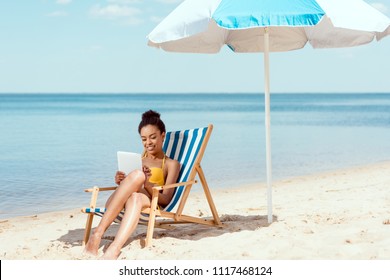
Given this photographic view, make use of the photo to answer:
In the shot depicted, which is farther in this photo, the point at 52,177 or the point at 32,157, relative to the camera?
the point at 32,157

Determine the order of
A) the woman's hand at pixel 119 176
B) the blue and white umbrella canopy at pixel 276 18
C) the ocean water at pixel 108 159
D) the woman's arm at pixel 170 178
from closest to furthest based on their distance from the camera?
the blue and white umbrella canopy at pixel 276 18, the woman's hand at pixel 119 176, the woman's arm at pixel 170 178, the ocean water at pixel 108 159

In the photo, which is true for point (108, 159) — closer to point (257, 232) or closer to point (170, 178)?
point (170, 178)

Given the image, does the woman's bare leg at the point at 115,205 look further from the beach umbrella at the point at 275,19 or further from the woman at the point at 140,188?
the beach umbrella at the point at 275,19

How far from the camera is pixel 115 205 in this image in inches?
179

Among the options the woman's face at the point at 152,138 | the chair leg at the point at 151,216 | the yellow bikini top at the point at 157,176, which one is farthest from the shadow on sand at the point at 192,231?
the woman's face at the point at 152,138

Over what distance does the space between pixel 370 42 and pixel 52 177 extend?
6.67m

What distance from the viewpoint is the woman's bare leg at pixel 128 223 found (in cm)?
438

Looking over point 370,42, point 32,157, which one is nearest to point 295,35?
point 370,42

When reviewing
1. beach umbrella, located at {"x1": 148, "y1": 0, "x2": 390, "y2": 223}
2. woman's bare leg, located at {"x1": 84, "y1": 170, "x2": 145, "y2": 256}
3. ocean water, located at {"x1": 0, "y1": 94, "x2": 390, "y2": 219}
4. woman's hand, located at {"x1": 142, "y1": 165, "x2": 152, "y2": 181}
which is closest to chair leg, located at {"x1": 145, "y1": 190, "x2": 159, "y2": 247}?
woman's bare leg, located at {"x1": 84, "y1": 170, "x2": 145, "y2": 256}

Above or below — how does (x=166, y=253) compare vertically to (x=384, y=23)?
below

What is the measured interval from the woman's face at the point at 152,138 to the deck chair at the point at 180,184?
0.27 metres

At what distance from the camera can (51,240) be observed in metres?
5.57

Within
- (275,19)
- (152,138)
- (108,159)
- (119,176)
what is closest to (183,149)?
(152,138)

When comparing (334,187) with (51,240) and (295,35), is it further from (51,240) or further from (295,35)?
(51,240)
